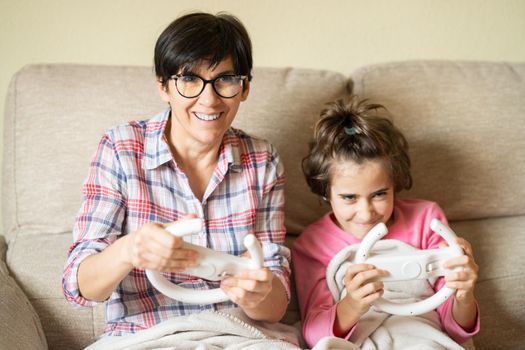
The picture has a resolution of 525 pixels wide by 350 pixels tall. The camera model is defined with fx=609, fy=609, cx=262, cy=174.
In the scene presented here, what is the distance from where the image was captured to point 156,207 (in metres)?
1.43

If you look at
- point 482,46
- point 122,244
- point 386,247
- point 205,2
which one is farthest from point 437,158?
point 122,244

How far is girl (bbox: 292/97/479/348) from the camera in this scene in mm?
1395

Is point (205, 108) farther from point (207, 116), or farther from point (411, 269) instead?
point (411, 269)

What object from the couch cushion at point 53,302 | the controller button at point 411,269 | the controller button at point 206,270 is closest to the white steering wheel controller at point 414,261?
the controller button at point 411,269

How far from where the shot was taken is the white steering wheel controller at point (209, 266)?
112 cm

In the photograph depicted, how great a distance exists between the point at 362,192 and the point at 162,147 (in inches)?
19.7

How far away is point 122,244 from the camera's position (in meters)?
1.20

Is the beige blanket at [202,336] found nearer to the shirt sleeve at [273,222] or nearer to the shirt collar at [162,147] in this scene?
the shirt sleeve at [273,222]

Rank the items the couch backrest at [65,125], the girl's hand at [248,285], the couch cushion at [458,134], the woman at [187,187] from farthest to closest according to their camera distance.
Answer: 1. the couch cushion at [458,134]
2. the couch backrest at [65,125]
3. the woman at [187,187]
4. the girl's hand at [248,285]

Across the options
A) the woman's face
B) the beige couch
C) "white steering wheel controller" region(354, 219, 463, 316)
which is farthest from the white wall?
"white steering wheel controller" region(354, 219, 463, 316)

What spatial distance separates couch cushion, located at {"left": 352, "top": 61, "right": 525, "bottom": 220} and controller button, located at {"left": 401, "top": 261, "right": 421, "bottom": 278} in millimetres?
525

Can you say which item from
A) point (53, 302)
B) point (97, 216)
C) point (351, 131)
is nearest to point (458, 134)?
point (351, 131)

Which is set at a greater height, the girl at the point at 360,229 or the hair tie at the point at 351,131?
the hair tie at the point at 351,131

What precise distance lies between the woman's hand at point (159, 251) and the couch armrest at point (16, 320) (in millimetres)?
340
